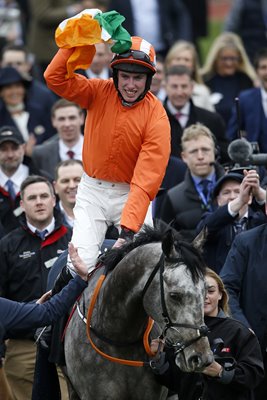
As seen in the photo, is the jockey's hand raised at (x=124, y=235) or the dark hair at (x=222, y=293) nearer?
the jockey's hand raised at (x=124, y=235)

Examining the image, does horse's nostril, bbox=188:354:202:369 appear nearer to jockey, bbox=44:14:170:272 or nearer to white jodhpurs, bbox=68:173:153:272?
jockey, bbox=44:14:170:272

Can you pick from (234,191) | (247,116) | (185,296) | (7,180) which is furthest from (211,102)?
(185,296)

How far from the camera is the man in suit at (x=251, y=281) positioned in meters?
10.6

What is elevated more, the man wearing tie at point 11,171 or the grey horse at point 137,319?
the man wearing tie at point 11,171

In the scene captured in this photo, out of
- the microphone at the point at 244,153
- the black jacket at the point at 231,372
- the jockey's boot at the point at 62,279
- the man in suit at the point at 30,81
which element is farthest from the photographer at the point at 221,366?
the man in suit at the point at 30,81

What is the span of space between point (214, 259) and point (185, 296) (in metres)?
3.14

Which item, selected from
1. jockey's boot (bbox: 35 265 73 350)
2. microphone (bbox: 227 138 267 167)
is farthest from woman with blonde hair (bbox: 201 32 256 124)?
jockey's boot (bbox: 35 265 73 350)

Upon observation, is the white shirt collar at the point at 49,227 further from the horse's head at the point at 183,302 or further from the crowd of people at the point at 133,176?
the horse's head at the point at 183,302

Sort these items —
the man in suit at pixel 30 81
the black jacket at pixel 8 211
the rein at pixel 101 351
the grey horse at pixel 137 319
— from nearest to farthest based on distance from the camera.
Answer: the grey horse at pixel 137 319 → the rein at pixel 101 351 → the black jacket at pixel 8 211 → the man in suit at pixel 30 81

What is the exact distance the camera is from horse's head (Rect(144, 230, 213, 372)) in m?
8.48

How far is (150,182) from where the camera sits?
9539 millimetres

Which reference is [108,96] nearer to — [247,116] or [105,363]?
[105,363]

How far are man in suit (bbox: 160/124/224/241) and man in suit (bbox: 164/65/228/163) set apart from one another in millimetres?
1635

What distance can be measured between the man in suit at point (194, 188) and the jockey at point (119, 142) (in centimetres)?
251
